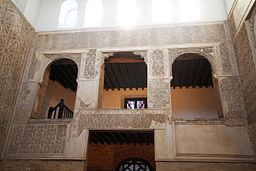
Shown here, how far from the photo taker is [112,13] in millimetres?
7711

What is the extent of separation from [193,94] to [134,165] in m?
3.91

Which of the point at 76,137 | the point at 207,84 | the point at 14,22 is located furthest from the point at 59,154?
the point at 207,84

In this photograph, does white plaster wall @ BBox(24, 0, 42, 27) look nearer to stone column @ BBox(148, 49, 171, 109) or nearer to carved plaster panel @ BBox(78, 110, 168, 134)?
carved plaster panel @ BBox(78, 110, 168, 134)

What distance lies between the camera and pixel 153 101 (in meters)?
6.20

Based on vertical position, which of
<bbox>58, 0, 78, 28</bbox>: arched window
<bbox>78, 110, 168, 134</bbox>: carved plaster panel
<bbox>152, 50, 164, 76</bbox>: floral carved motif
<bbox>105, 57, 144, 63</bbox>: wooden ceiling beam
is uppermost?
<bbox>58, 0, 78, 28</bbox>: arched window

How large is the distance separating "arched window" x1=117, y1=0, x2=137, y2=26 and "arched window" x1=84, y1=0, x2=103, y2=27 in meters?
0.64

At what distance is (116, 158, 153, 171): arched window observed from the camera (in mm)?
9477

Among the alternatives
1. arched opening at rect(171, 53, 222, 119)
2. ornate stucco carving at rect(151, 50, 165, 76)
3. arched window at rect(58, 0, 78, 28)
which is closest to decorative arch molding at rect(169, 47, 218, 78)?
ornate stucco carving at rect(151, 50, 165, 76)

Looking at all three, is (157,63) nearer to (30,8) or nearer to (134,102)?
(134,102)

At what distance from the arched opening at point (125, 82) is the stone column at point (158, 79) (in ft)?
2.53

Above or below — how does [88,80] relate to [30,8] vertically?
below

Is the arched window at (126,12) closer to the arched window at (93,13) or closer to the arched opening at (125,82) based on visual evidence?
the arched window at (93,13)

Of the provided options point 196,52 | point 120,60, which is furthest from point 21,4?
point 196,52

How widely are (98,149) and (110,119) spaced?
391 centimetres
